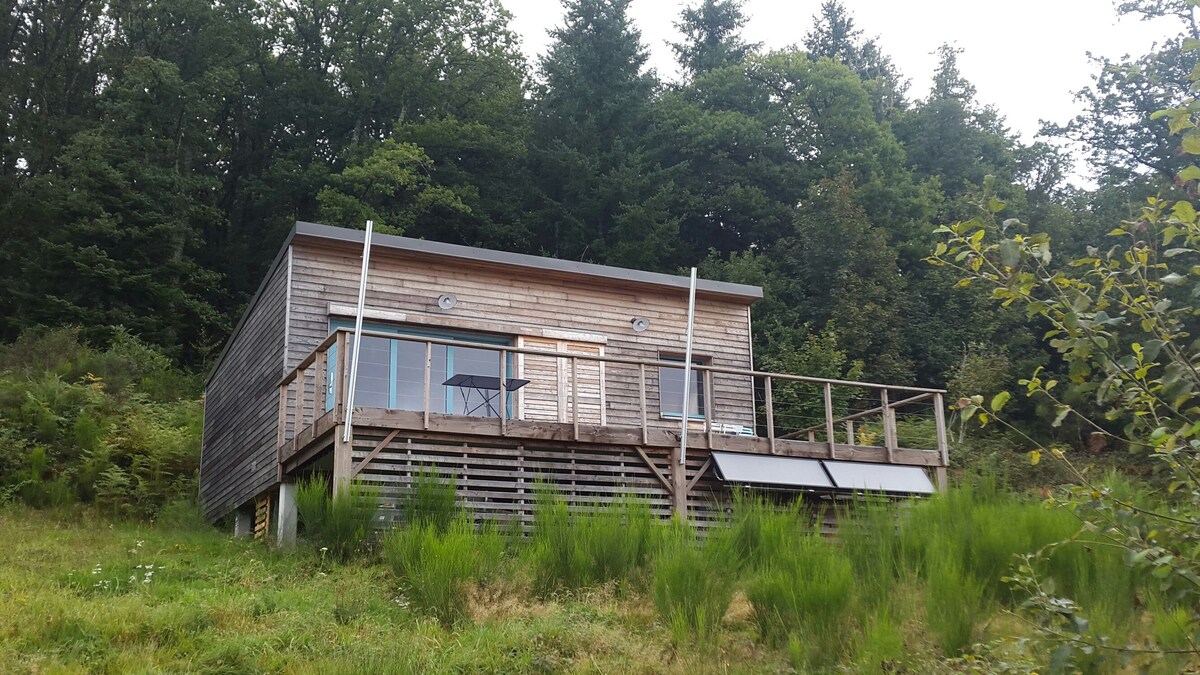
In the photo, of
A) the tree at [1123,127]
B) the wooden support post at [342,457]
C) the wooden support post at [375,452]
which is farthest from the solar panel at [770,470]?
the tree at [1123,127]

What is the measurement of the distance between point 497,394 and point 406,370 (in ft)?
3.83

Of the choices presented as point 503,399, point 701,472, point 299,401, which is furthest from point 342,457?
point 701,472

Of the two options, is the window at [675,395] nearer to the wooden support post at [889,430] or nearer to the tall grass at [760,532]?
the wooden support post at [889,430]

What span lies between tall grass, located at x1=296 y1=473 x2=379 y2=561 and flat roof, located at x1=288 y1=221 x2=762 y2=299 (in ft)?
14.8

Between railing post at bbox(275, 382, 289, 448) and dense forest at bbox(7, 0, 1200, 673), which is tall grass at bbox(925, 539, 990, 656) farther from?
railing post at bbox(275, 382, 289, 448)

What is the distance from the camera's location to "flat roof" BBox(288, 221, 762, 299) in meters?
13.9

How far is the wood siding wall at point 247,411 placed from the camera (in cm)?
1374

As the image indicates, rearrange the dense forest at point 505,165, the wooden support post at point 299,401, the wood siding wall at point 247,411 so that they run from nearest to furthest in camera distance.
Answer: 1. the wooden support post at point 299,401
2. the wood siding wall at point 247,411
3. the dense forest at point 505,165

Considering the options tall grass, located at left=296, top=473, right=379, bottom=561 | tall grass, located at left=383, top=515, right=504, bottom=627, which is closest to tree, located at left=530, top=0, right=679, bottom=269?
tall grass, located at left=296, top=473, right=379, bottom=561

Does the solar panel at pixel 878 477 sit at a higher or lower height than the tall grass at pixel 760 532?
higher

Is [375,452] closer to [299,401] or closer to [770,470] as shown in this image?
[299,401]

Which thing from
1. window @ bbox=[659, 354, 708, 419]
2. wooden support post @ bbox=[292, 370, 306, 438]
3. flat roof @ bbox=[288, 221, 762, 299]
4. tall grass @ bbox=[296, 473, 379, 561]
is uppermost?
flat roof @ bbox=[288, 221, 762, 299]

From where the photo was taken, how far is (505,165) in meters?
34.3

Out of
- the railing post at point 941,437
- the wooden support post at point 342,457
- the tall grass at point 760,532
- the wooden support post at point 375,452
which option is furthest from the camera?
the railing post at point 941,437
